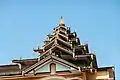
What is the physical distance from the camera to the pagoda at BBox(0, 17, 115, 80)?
74.8 ft

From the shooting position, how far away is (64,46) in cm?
2658

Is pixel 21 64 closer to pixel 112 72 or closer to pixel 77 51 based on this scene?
pixel 77 51

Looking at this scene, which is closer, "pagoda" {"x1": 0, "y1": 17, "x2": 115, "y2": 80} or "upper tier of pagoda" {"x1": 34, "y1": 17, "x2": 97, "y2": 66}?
"pagoda" {"x1": 0, "y1": 17, "x2": 115, "y2": 80}

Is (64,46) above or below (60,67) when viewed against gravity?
above

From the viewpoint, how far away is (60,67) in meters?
23.2

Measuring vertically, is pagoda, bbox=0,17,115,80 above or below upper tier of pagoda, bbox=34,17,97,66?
below

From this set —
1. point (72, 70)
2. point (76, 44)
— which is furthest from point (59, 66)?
point (76, 44)

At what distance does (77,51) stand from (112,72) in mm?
3929

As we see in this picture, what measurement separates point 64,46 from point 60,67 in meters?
3.65

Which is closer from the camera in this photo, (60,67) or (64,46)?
(60,67)

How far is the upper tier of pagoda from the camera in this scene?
24519mm

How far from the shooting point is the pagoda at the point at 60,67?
22812 mm

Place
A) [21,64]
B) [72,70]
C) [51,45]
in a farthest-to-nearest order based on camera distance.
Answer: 1. [51,45]
2. [21,64]
3. [72,70]

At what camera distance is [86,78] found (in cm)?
2292
